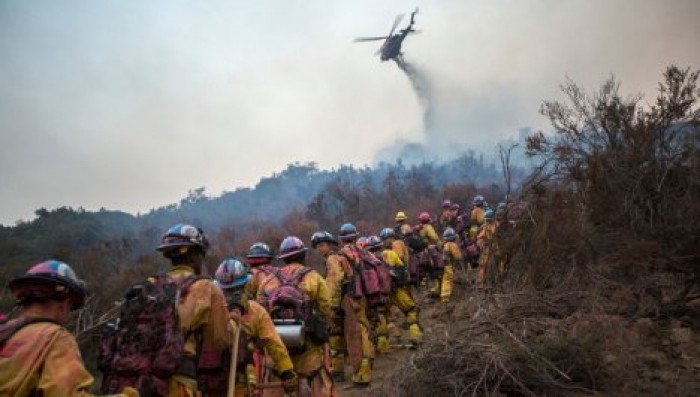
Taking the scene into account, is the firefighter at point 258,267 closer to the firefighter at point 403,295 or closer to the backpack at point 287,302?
the backpack at point 287,302

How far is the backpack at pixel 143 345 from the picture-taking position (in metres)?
3.26

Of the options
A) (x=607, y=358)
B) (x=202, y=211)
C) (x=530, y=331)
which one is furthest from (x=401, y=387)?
(x=202, y=211)

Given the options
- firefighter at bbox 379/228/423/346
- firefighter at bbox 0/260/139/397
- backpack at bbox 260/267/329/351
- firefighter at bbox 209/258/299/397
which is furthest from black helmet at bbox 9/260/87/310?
firefighter at bbox 379/228/423/346

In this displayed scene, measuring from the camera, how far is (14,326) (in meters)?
2.55

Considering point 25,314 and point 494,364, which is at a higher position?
point 25,314

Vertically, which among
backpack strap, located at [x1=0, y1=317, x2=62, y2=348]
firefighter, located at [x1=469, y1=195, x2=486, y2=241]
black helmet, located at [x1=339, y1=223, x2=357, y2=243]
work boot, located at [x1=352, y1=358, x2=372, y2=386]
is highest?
firefighter, located at [x1=469, y1=195, x2=486, y2=241]

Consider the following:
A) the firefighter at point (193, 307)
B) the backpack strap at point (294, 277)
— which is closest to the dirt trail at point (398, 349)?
the backpack strap at point (294, 277)

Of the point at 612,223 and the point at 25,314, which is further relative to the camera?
the point at 612,223

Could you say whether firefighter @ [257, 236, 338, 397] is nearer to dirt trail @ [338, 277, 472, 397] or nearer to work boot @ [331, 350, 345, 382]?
dirt trail @ [338, 277, 472, 397]

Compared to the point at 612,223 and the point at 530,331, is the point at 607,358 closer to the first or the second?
the point at 530,331

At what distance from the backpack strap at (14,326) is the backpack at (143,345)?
0.70 m

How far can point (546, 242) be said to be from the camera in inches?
277

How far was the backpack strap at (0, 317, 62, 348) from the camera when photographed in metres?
2.50

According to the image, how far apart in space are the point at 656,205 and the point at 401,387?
4.15 meters
